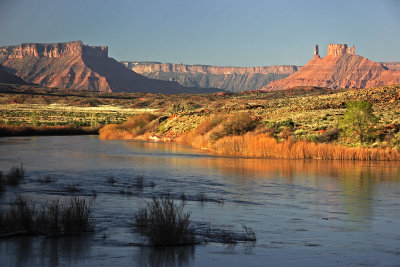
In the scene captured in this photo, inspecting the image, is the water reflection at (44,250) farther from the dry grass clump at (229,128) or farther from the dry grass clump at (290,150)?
the dry grass clump at (229,128)

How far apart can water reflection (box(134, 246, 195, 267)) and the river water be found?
0.02m

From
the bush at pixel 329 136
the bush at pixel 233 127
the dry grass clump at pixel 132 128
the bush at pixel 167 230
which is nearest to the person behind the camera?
the bush at pixel 167 230

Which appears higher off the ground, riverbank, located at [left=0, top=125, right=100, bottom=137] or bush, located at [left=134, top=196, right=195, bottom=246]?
riverbank, located at [left=0, top=125, right=100, bottom=137]

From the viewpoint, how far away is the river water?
37.0 feet

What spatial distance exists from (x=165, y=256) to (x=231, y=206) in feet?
22.9

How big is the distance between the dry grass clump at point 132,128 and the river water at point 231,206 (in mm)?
17861

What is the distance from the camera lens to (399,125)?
1444 inches

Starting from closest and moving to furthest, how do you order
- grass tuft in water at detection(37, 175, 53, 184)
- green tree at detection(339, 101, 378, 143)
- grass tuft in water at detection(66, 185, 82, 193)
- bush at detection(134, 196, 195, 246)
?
bush at detection(134, 196, 195, 246) < grass tuft in water at detection(66, 185, 82, 193) < grass tuft in water at detection(37, 175, 53, 184) < green tree at detection(339, 101, 378, 143)

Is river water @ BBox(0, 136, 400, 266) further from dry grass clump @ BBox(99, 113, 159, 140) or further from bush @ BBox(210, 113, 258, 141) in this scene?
dry grass clump @ BBox(99, 113, 159, 140)

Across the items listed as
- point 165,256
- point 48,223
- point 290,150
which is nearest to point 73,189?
point 48,223

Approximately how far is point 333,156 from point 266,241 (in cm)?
2053

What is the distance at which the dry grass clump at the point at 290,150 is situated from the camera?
31.9 m

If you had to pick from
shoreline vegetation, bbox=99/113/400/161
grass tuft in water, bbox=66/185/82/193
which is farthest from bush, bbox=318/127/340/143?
grass tuft in water, bbox=66/185/82/193

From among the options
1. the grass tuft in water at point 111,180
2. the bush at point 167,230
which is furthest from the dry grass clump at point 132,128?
the bush at point 167,230
